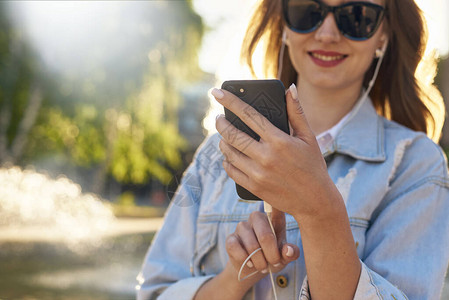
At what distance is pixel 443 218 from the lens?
1623mm

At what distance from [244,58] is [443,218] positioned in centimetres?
105

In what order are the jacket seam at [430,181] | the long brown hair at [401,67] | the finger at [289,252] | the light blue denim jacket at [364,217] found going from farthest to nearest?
1. the long brown hair at [401,67]
2. the jacket seam at [430,181]
3. the light blue denim jacket at [364,217]
4. the finger at [289,252]

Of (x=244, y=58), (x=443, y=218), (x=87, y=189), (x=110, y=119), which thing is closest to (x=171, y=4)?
(x=110, y=119)

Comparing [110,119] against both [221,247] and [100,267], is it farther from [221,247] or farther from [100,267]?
[221,247]

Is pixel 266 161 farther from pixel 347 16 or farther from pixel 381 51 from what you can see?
pixel 381 51

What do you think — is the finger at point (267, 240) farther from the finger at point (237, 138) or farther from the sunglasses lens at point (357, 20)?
the sunglasses lens at point (357, 20)

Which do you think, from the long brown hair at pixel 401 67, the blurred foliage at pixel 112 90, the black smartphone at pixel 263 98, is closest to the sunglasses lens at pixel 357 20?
the long brown hair at pixel 401 67

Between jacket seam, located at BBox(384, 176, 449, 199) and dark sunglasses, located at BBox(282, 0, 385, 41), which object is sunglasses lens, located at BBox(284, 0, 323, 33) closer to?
dark sunglasses, located at BBox(282, 0, 385, 41)

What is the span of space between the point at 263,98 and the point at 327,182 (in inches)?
9.7

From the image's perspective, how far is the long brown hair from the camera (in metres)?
2.01

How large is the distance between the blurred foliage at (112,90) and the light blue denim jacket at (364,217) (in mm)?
10957

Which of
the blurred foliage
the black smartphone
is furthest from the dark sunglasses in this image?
the blurred foliage

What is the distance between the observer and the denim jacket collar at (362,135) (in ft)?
6.07

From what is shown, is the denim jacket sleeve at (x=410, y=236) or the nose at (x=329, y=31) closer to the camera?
the denim jacket sleeve at (x=410, y=236)
